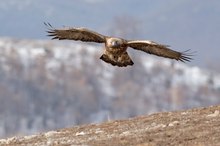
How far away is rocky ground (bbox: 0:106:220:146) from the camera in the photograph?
24.3 meters

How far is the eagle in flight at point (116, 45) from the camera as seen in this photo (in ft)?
88.8

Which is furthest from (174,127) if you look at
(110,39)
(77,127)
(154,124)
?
(77,127)

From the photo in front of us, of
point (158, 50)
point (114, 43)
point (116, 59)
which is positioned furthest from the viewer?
point (158, 50)

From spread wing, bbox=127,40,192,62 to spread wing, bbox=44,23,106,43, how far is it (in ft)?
3.63

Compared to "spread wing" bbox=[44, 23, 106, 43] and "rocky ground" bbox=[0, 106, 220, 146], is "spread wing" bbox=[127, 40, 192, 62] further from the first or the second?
"rocky ground" bbox=[0, 106, 220, 146]

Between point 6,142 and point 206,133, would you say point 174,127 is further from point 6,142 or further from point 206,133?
point 6,142

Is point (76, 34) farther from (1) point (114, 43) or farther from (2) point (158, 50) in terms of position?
(2) point (158, 50)

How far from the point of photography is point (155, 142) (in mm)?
24141

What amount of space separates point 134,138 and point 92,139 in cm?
201

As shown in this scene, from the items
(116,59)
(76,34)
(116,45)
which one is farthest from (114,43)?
(76,34)

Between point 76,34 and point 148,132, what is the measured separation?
4.30m

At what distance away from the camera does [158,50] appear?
2831cm

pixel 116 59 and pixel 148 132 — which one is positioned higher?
pixel 116 59

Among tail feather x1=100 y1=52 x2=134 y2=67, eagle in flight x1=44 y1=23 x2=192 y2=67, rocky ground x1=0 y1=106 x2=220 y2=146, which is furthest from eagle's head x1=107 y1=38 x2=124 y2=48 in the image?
rocky ground x1=0 y1=106 x2=220 y2=146
